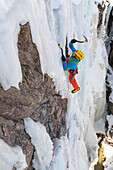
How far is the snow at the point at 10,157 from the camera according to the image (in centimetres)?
193

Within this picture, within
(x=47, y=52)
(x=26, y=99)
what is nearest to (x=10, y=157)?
(x=26, y=99)

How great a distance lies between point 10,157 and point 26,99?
864mm

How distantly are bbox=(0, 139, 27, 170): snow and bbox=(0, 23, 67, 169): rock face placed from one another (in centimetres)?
9

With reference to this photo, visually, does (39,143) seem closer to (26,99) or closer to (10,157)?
(10,157)

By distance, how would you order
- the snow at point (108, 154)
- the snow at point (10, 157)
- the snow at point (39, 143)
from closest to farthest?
the snow at point (10, 157), the snow at point (39, 143), the snow at point (108, 154)

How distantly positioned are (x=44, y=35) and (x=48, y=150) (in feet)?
7.06

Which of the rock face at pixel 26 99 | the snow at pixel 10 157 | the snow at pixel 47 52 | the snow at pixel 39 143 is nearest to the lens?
the snow at pixel 47 52

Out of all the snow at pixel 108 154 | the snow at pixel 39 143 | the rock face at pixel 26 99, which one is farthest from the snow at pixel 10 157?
the snow at pixel 108 154

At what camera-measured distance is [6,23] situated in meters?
1.74

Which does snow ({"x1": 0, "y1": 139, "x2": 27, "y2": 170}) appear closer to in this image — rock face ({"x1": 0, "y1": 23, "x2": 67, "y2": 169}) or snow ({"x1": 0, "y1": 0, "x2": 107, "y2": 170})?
rock face ({"x1": 0, "y1": 23, "x2": 67, "y2": 169})

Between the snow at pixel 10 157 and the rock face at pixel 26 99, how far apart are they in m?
0.09

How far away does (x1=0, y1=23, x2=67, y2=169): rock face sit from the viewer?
2064 mm

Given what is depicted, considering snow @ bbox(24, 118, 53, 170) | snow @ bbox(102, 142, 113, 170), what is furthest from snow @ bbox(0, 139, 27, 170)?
snow @ bbox(102, 142, 113, 170)

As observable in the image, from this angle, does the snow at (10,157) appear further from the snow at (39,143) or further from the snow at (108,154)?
the snow at (108,154)
